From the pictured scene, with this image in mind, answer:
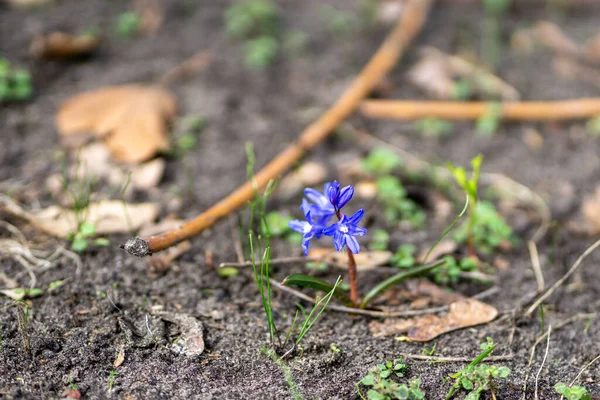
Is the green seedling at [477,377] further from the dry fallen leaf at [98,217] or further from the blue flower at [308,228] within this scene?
the dry fallen leaf at [98,217]

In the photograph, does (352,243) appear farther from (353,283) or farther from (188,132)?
(188,132)

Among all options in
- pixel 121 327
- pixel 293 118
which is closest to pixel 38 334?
pixel 121 327

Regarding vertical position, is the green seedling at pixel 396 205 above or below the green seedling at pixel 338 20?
below

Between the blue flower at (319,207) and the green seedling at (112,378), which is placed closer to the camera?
the green seedling at (112,378)

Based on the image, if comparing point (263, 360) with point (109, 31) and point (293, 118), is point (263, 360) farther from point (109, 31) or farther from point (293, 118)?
point (109, 31)

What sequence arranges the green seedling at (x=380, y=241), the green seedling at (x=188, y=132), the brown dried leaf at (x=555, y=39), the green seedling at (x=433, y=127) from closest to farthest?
1. the green seedling at (x=380, y=241)
2. the green seedling at (x=188, y=132)
3. the green seedling at (x=433, y=127)
4. the brown dried leaf at (x=555, y=39)

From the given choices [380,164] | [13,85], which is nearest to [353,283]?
[380,164]

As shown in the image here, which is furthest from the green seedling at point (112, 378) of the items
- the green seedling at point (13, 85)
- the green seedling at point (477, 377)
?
the green seedling at point (13, 85)
